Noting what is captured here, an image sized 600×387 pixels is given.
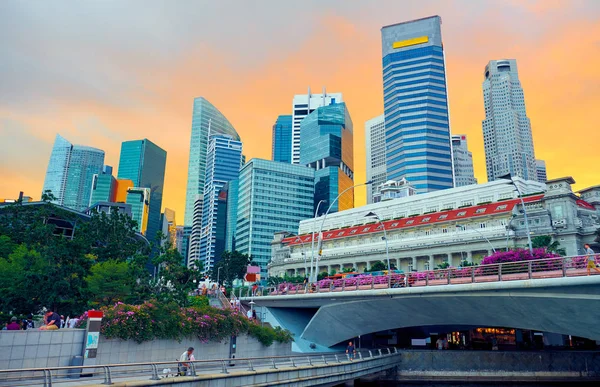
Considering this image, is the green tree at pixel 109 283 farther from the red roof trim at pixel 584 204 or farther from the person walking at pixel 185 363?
the red roof trim at pixel 584 204

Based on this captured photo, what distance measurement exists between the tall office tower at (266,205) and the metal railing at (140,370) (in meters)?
140

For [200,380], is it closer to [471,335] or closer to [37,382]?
[37,382]

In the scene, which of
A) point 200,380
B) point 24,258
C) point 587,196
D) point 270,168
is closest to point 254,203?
point 270,168

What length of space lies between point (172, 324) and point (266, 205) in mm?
152382

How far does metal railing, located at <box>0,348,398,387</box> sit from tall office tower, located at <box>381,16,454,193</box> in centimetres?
13874

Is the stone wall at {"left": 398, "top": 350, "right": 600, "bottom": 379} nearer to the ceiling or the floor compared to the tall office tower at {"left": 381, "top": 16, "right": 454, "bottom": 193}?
nearer to the floor

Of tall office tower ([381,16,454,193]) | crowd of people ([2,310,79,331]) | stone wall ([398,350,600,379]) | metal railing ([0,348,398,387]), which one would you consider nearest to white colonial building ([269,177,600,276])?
stone wall ([398,350,600,379])

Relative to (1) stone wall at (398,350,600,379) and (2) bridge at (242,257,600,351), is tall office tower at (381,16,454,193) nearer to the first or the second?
(2) bridge at (242,257,600,351)

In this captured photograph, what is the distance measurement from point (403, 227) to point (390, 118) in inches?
3598

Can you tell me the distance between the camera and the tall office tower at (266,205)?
181m

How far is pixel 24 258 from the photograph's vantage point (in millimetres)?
36188

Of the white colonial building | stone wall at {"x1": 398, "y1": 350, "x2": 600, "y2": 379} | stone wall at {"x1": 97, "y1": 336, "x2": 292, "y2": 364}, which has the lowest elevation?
stone wall at {"x1": 398, "y1": 350, "x2": 600, "y2": 379}

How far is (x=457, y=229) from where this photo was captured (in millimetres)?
96688

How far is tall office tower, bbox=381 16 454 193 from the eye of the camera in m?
174
